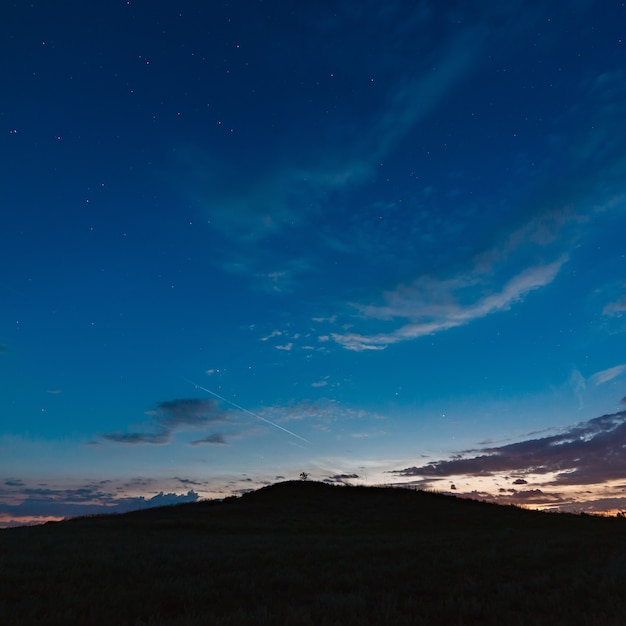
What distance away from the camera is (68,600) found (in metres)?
10.2

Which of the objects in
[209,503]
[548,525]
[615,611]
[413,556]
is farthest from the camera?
[209,503]

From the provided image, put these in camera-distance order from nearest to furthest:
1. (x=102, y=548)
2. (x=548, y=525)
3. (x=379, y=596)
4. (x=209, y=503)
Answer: (x=379, y=596), (x=102, y=548), (x=548, y=525), (x=209, y=503)

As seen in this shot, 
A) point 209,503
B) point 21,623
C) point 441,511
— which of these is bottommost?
point 21,623

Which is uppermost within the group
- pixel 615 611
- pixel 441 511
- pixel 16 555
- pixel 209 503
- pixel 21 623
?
pixel 209 503

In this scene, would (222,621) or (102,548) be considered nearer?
(222,621)

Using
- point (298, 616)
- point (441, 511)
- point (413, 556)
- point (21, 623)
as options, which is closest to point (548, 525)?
point (441, 511)

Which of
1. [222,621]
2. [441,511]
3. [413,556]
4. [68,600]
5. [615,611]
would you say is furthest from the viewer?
[441,511]

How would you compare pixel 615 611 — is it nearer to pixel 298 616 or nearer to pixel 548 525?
pixel 298 616

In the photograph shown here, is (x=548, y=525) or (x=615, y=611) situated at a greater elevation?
(x=548, y=525)

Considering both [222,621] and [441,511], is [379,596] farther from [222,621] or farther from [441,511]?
[441,511]

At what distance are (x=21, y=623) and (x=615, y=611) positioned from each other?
1039cm

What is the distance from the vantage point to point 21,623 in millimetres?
8422

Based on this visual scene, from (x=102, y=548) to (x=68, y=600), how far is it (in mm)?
10951

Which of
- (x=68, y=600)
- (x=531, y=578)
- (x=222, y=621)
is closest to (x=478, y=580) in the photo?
(x=531, y=578)
